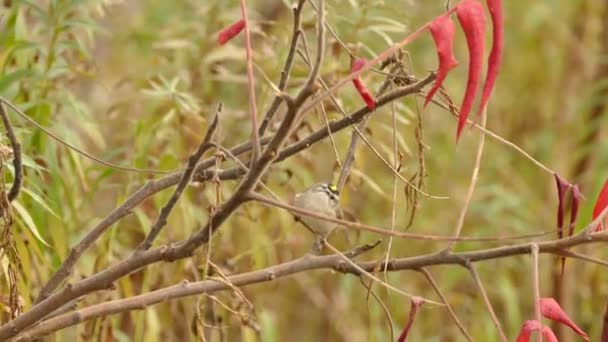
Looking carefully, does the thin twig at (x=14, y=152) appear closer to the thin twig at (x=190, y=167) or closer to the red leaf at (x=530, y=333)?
the thin twig at (x=190, y=167)

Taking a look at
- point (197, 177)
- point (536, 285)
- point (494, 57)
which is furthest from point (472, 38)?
point (197, 177)

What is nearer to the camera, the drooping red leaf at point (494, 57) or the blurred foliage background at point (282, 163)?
the drooping red leaf at point (494, 57)

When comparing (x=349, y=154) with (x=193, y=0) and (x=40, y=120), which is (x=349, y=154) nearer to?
(x=40, y=120)

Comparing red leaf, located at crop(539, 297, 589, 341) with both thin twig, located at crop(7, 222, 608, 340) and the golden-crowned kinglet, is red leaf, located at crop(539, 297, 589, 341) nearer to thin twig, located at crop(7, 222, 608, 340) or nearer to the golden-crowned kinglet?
thin twig, located at crop(7, 222, 608, 340)

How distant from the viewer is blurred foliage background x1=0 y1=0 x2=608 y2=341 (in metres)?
1.24

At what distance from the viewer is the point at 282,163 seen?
1.45 meters

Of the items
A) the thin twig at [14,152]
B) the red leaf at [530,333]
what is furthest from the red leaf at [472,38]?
the thin twig at [14,152]

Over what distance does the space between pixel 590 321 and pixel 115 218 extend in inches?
62.1

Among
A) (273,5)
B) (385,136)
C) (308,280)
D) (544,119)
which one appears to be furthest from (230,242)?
(544,119)

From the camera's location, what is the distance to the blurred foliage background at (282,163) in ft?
4.05

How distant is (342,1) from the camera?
1385 mm

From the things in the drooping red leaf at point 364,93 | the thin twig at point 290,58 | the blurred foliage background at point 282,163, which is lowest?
the drooping red leaf at point 364,93

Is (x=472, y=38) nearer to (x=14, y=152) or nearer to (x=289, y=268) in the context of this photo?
(x=289, y=268)

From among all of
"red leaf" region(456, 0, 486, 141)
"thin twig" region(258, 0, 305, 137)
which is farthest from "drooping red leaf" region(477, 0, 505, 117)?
"thin twig" region(258, 0, 305, 137)
